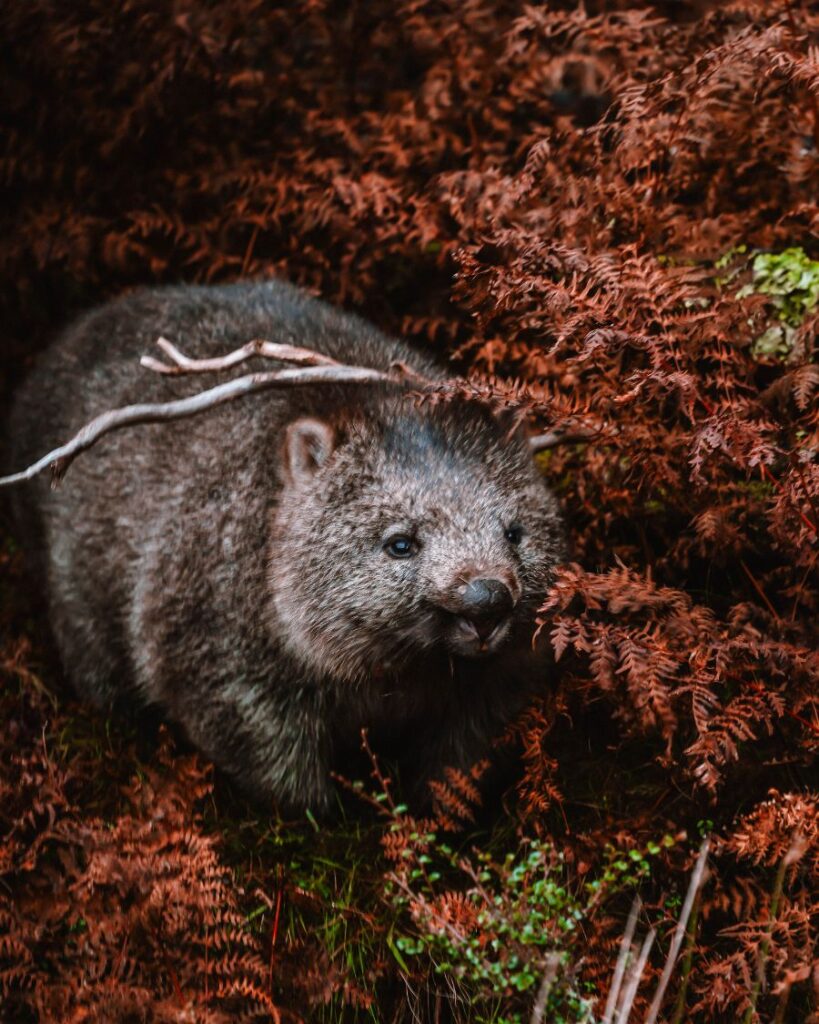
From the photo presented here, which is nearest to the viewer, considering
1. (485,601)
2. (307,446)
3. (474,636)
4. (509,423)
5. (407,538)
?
(485,601)

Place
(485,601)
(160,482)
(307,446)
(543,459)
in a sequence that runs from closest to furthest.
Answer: (485,601) < (307,446) < (160,482) < (543,459)

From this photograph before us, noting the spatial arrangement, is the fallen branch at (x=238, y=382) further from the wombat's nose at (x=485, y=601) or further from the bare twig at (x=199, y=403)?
the wombat's nose at (x=485, y=601)

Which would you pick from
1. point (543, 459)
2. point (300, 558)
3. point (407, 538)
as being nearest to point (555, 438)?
point (543, 459)

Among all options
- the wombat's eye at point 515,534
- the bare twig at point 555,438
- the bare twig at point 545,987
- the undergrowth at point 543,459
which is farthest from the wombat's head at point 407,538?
the bare twig at point 545,987

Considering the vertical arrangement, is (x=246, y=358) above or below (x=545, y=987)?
above

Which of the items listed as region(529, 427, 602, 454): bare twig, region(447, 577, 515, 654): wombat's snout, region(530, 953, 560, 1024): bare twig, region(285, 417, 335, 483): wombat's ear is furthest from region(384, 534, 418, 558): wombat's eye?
region(530, 953, 560, 1024): bare twig

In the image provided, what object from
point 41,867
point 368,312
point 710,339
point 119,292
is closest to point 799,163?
point 710,339

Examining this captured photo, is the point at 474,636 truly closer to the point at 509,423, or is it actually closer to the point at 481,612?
the point at 481,612

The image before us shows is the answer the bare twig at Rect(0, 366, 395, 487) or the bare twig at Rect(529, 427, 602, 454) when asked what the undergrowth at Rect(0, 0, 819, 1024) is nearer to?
the bare twig at Rect(529, 427, 602, 454)
